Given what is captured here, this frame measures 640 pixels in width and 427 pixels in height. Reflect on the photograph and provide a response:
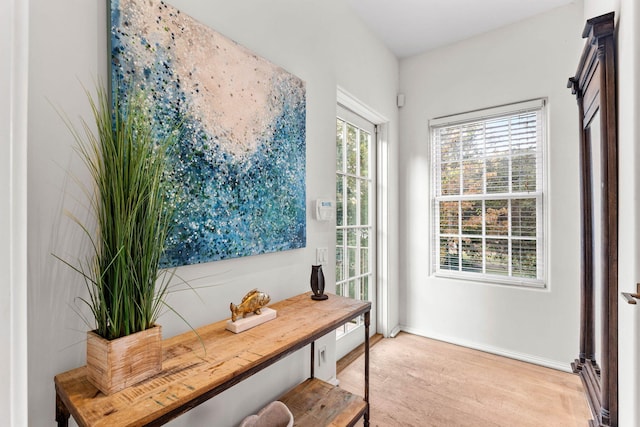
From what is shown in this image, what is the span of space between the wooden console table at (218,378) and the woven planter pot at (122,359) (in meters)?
0.02

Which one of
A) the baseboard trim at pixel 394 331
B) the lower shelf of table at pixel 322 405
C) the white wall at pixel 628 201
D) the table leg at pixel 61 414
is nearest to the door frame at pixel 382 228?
the baseboard trim at pixel 394 331

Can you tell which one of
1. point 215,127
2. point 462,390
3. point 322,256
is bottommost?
point 462,390

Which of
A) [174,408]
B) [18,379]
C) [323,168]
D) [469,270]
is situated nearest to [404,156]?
[469,270]

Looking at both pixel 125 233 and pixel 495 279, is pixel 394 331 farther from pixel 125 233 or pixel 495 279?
pixel 125 233

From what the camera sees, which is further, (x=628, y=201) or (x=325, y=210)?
(x=325, y=210)

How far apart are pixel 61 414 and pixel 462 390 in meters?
2.19

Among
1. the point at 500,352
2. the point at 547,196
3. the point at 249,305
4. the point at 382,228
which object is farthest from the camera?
the point at 382,228

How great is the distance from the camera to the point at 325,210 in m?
1.93

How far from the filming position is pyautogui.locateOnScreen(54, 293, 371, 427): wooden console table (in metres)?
0.73

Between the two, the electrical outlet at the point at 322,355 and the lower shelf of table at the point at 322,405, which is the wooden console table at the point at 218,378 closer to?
the lower shelf of table at the point at 322,405

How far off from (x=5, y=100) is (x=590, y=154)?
2.61 m

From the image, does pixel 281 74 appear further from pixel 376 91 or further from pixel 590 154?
pixel 590 154

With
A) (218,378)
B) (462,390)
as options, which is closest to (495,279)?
(462,390)

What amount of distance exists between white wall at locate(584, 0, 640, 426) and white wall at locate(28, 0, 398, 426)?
1.43 m
